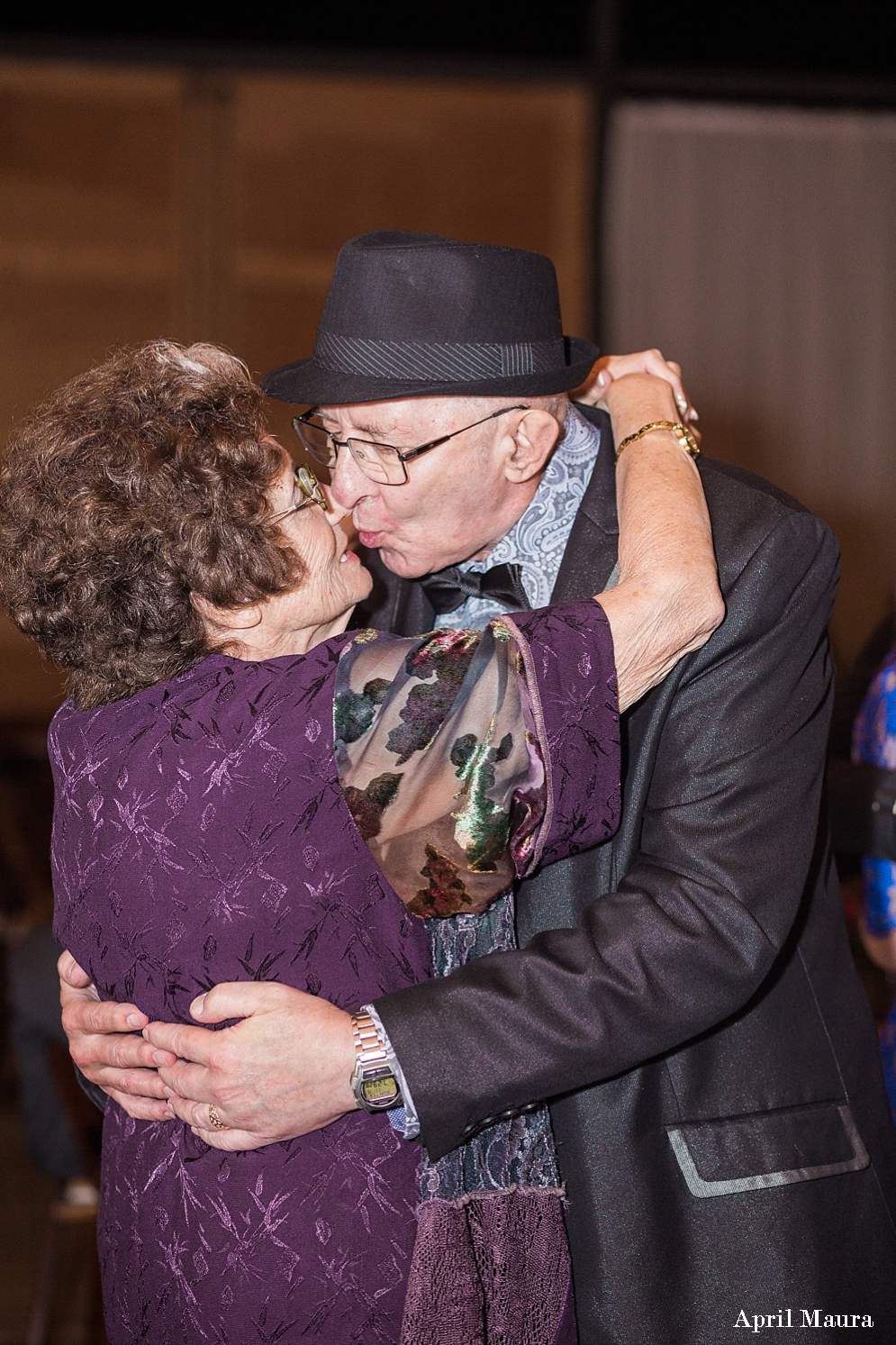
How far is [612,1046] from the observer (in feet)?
4.38

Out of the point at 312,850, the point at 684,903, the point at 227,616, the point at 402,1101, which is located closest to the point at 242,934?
the point at 312,850

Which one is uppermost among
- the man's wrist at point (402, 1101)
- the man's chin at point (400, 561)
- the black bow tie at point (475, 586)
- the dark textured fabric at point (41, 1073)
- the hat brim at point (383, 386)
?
the hat brim at point (383, 386)

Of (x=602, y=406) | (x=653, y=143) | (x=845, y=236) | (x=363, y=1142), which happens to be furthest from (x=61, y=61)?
(x=363, y=1142)

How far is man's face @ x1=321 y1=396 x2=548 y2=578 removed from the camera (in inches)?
64.1

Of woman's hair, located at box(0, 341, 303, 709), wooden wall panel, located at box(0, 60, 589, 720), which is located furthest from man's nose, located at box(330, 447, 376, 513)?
wooden wall panel, located at box(0, 60, 589, 720)

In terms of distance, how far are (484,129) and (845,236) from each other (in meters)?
2.15

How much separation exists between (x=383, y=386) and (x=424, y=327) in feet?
0.32

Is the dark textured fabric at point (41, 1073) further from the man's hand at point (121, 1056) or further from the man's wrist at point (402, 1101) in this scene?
the man's wrist at point (402, 1101)

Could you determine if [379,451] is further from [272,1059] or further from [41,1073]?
[41,1073]

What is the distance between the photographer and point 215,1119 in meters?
1.36

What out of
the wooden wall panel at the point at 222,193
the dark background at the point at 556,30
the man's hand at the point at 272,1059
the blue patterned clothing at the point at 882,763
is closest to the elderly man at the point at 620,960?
the man's hand at the point at 272,1059

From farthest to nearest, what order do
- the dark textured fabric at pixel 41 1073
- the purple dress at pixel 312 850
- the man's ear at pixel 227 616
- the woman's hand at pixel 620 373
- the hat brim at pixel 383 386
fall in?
the dark textured fabric at pixel 41 1073, the woman's hand at pixel 620 373, the hat brim at pixel 383 386, the man's ear at pixel 227 616, the purple dress at pixel 312 850

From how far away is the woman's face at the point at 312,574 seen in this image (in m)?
1.48

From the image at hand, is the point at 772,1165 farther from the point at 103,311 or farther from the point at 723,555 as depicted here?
the point at 103,311
